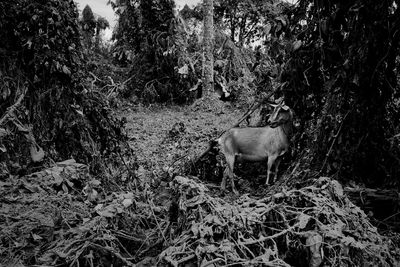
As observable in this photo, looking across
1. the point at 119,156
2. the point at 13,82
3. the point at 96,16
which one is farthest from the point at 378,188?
the point at 96,16

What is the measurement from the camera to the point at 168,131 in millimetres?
9812

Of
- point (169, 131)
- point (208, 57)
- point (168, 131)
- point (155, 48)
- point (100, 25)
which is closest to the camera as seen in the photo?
point (169, 131)

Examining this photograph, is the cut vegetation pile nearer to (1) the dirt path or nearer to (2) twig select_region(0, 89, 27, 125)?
(2) twig select_region(0, 89, 27, 125)

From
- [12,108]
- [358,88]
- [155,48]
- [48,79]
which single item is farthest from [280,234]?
[155,48]

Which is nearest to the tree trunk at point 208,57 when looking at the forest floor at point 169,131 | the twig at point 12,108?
the forest floor at point 169,131

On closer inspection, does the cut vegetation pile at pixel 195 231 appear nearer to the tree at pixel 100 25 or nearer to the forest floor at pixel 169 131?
the forest floor at pixel 169 131

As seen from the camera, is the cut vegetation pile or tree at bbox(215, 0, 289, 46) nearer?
the cut vegetation pile

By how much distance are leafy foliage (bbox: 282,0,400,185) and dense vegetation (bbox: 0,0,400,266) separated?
0.05ft

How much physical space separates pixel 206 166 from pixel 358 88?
3.20 meters

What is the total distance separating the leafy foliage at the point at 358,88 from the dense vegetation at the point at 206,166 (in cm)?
1

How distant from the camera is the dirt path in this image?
771cm

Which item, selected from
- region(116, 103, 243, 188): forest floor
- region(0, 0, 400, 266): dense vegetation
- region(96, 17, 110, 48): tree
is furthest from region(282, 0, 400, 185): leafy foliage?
region(96, 17, 110, 48): tree

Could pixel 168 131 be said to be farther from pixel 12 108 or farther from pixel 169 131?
pixel 12 108

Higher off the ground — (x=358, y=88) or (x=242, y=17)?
(x=242, y=17)
